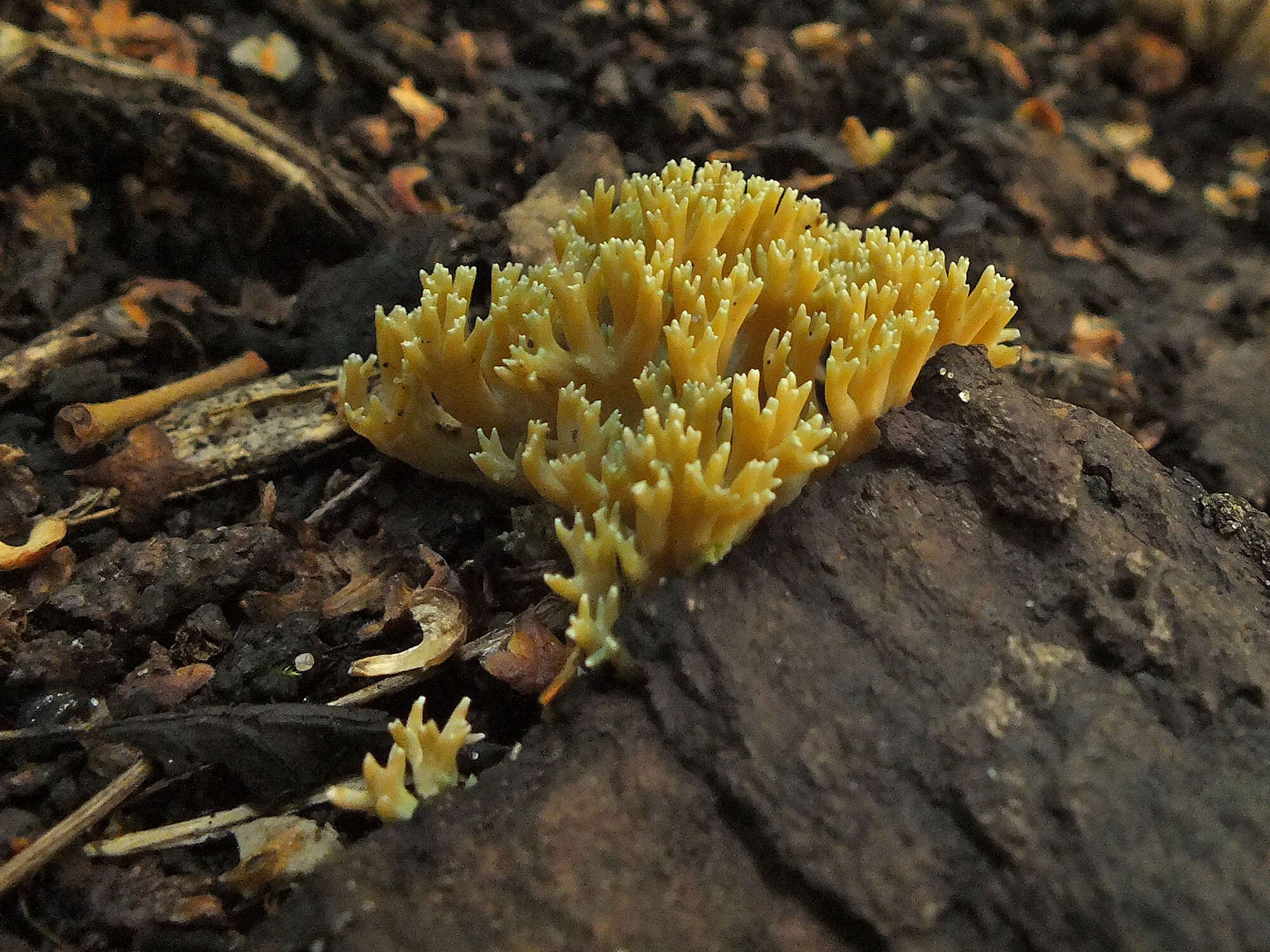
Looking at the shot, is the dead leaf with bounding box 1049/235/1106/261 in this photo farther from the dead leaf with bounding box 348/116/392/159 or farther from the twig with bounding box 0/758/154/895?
the twig with bounding box 0/758/154/895

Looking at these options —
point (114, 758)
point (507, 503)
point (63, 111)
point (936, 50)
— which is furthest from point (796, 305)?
point (936, 50)

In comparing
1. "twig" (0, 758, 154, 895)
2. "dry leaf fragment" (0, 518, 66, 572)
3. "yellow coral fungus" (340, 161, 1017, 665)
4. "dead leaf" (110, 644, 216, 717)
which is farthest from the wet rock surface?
"dry leaf fragment" (0, 518, 66, 572)

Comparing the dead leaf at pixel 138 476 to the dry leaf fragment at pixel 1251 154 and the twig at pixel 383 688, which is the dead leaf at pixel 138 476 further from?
the dry leaf fragment at pixel 1251 154

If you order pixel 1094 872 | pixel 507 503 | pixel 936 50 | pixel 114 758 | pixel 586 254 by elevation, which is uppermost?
pixel 936 50

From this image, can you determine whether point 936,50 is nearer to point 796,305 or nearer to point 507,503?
point 796,305

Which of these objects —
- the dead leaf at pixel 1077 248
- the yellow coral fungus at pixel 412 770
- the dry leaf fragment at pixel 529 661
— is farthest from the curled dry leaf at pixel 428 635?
the dead leaf at pixel 1077 248

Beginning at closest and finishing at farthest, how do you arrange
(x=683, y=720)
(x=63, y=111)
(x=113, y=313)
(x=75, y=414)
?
(x=683, y=720) < (x=75, y=414) < (x=113, y=313) < (x=63, y=111)

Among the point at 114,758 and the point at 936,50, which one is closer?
the point at 114,758

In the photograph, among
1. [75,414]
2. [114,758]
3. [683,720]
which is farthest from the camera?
[75,414]
